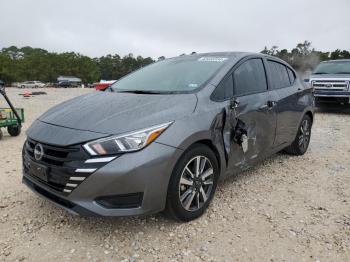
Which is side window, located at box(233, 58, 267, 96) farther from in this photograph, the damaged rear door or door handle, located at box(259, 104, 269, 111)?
door handle, located at box(259, 104, 269, 111)

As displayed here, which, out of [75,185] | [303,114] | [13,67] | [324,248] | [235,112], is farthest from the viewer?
[13,67]

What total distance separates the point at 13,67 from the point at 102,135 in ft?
283

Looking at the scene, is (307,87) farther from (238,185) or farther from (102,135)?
(102,135)

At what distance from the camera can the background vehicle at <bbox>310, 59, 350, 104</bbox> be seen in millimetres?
10648

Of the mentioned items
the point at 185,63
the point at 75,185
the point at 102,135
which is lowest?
the point at 75,185

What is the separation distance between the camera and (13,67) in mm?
78688

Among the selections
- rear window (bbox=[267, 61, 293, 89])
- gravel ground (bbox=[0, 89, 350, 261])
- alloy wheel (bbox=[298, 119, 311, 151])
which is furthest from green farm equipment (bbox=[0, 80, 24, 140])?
alloy wheel (bbox=[298, 119, 311, 151])

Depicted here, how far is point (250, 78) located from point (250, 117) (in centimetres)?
54

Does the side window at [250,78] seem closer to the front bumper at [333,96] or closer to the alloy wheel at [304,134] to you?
the alloy wheel at [304,134]

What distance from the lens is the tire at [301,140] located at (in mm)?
5273

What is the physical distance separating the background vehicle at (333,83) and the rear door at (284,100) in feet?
21.5

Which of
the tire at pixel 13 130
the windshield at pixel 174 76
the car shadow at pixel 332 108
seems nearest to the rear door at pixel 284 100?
the windshield at pixel 174 76

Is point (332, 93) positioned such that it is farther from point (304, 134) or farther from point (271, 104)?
point (271, 104)

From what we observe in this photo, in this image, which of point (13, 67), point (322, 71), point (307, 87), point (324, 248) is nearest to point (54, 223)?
point (324, 248)
